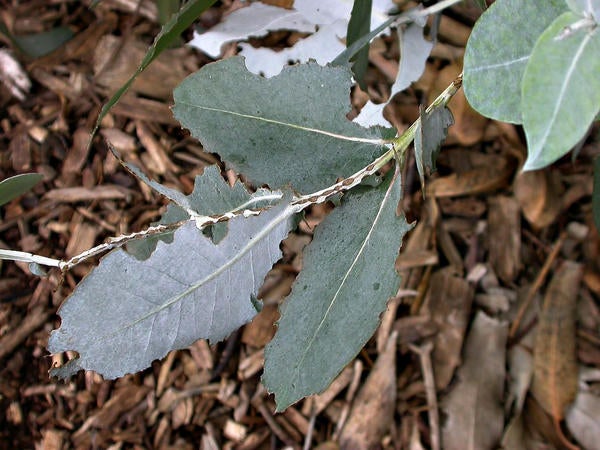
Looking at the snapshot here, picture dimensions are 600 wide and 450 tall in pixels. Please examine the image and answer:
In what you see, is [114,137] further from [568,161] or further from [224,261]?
[568,161]

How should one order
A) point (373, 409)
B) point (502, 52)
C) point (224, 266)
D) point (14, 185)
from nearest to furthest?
point (502, 52), point (224, 266), point (14, 185), point (373, 409)

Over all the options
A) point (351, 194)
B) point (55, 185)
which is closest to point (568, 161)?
point (351, 194)

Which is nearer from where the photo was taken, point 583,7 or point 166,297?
point 583,7

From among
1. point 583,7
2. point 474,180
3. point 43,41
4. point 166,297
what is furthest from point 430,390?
point 43,41

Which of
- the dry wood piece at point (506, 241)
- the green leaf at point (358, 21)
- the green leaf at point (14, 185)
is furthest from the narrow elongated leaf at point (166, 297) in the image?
the dry wood piece at point (506, 241)

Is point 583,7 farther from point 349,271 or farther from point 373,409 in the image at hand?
point 373,409

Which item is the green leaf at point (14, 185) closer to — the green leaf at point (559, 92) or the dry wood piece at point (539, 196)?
the green leaf at point (559, 92)

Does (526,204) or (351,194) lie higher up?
(351,194)
